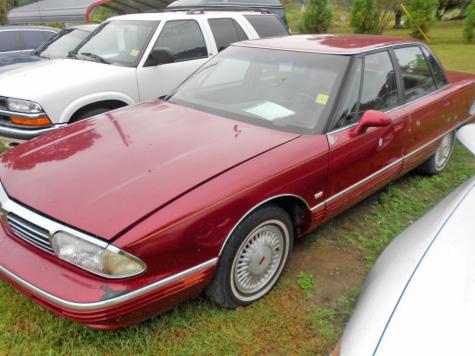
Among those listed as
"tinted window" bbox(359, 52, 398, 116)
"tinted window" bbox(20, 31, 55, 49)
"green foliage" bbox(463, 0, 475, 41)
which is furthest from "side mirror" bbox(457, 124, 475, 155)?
"green foliage" bbox(463, 0, 475, 41)

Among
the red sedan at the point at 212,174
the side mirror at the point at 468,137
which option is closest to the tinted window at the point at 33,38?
the red sedan at the point at 212,174

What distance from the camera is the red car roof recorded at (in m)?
3.05

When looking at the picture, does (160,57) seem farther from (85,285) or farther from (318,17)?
(318,17)

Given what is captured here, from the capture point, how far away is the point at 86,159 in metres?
2.37

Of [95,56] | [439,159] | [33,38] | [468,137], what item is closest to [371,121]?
[468,137]

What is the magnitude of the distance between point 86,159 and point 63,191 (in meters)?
0.35

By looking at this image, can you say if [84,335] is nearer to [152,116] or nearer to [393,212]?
[152,116]

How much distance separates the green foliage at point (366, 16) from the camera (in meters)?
17.8

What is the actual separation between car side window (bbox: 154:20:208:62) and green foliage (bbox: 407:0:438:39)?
59.9 ft

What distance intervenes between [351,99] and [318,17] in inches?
712

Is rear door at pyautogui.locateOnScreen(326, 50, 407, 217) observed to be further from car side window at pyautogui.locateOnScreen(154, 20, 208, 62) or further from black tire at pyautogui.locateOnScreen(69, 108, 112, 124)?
black tire at pyautogui.locateOnScreen(69, 108, 112, 124)

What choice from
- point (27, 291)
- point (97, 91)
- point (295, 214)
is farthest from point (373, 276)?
point (97, 91)

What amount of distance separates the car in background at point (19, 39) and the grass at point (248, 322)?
7.24 m

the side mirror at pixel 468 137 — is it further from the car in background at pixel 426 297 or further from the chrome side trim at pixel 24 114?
the chrome side trim at pixel 24 114
